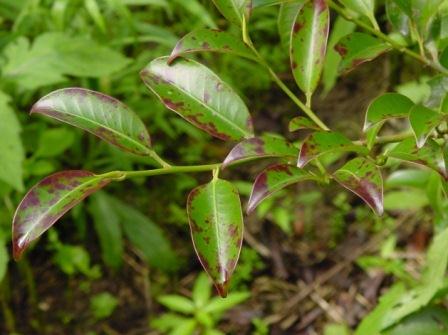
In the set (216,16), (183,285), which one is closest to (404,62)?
(216,16)

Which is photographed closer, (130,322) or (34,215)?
(34,215)

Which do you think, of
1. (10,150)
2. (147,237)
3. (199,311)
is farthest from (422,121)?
(147,237)

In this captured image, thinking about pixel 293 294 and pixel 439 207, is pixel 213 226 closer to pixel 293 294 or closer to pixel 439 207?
pixel 439 207

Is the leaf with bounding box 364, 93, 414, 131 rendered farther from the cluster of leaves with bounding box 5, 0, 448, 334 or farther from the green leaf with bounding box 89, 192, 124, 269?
the green leaf with bounding box 89, 192, 124, 269

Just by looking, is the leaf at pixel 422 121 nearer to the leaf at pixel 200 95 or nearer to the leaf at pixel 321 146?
the leaf at pixel 321 146

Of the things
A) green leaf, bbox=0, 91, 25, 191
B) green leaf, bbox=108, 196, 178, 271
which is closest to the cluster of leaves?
green leaf, bbox=0, 91, 25, 191

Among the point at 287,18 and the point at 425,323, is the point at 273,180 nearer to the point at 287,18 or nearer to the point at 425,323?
the point at 287,18

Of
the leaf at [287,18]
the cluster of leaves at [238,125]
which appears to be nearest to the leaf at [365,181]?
the cluster of leaves at [238,125]
